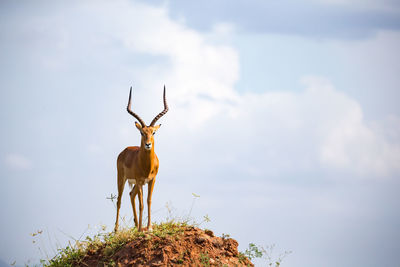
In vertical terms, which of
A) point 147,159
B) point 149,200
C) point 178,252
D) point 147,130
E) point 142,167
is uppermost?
point 147,130

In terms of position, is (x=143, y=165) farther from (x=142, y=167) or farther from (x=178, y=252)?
(x=178, y=252)

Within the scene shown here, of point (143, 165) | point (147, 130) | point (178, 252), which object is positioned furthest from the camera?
point (143, 165)

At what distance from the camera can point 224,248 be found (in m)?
13.1

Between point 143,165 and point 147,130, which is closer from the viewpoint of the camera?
point 147,130

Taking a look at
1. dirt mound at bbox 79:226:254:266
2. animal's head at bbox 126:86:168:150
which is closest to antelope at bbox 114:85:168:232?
animal's head at bbox 126:86:168:150

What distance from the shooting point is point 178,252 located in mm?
12328

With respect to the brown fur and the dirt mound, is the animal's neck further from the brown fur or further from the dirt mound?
the dirt mound

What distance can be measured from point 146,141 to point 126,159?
6.41 ft

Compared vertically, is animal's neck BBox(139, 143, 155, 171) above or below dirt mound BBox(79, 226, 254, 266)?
above

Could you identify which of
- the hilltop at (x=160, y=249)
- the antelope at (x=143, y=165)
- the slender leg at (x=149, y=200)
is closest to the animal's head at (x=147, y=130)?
the antelope at (x=143, y=165)

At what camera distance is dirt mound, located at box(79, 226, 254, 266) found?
12.2m

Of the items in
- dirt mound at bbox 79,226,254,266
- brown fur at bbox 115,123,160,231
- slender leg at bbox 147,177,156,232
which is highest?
brown fur at bbox 115,123,160,231

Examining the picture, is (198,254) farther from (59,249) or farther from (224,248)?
(59,249)

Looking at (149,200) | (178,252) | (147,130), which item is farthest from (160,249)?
(147,130)
